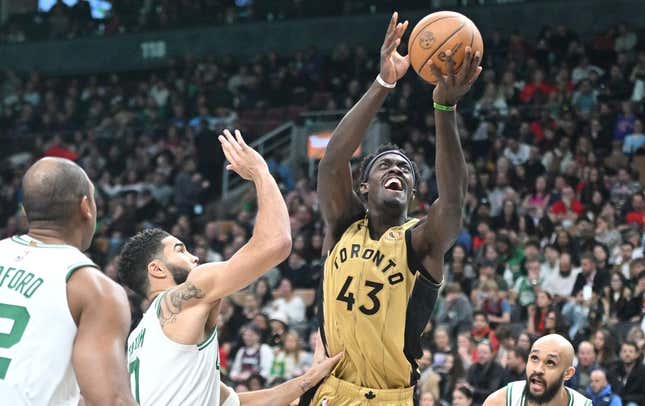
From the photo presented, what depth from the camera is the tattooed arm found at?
15.3 ft

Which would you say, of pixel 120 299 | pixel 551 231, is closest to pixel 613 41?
pixel 551 231

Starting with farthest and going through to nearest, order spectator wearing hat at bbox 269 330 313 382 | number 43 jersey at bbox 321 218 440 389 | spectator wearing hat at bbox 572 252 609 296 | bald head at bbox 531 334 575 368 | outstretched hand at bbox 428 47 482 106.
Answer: spectator wearing hat at bbox 269 330 313 382
spectator wearing hat at bbox 572 252 609 296
bald head at bbox 531 334 575 368
number 43 jersey at bbox 321 218 440 389
outstretched hand at bbox 428 47 482 106

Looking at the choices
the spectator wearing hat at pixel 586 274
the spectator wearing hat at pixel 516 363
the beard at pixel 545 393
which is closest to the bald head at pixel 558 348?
the beard at pixel 545 393

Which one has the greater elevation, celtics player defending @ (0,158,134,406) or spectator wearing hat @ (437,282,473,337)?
celtics player defending @ (0,158,134,406)

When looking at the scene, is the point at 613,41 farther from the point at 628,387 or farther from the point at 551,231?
the point at 628,387

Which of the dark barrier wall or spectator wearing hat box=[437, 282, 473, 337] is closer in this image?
spectator wearing hat box=[437, 282, 473, 337]

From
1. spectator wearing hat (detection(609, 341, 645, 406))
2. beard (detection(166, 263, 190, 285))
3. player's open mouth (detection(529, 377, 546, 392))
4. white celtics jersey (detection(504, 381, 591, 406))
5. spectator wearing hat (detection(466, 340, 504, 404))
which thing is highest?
beard (detection(166, 263, 190, 285))

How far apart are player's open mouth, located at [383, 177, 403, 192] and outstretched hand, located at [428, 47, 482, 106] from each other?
1.82 feet

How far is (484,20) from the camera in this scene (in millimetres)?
20359

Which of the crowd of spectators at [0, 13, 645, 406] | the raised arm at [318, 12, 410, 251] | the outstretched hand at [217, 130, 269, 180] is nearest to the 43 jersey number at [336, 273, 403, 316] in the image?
the raised arm at [318, 12, 410, 251]

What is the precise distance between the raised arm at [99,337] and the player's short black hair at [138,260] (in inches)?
54.4

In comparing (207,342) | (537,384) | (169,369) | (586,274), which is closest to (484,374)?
(586,274)

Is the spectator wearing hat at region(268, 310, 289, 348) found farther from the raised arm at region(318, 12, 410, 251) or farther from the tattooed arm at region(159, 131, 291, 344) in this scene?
the tattooed arm at region(159, 131, 291, 344)

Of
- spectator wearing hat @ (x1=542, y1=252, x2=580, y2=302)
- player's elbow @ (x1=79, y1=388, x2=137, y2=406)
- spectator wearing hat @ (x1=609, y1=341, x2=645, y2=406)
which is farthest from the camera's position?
spectator wearing hat @ (x1=542, y1=252, x2=580, y2=302)
